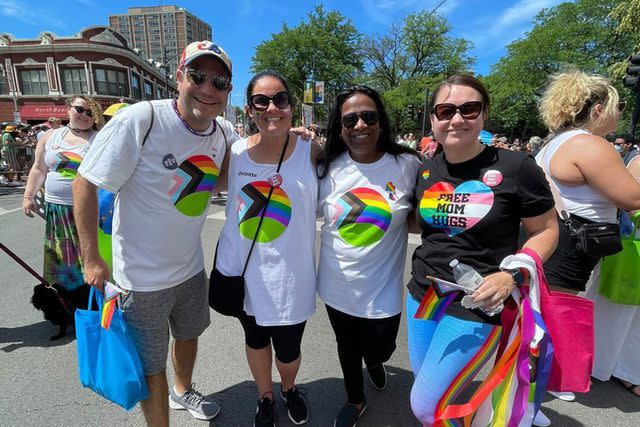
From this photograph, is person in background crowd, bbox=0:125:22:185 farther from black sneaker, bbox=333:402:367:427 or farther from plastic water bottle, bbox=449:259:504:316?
plastic water bottle, bbox=449:259:504:316

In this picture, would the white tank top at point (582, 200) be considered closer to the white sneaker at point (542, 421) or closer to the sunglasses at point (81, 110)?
the white sneaker at point (542, 421)

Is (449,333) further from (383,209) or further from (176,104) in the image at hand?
(176,104)

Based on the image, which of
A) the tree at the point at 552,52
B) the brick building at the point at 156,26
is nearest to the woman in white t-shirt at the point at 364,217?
the tree at the point at 552,52

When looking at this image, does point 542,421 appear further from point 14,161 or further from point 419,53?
point 419,53

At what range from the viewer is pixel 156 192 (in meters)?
1.77

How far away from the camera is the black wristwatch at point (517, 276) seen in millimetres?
1413

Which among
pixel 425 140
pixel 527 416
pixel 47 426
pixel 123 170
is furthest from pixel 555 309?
pixel 425 140

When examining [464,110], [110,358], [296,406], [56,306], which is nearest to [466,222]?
[464,110]

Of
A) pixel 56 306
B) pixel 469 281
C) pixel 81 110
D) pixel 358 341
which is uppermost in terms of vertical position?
pixel 81 110

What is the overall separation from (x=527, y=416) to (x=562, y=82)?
2033mm

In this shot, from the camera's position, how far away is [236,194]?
1926 millimetres

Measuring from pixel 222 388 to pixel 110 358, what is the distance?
1093 millimetres

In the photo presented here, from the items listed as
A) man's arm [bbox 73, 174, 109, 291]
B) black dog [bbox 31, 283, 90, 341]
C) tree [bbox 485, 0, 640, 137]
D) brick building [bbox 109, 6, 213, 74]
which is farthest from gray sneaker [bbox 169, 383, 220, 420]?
brick building [bbox 109, 6, 213, 74]

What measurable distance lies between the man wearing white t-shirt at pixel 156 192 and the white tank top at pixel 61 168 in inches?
70.3
